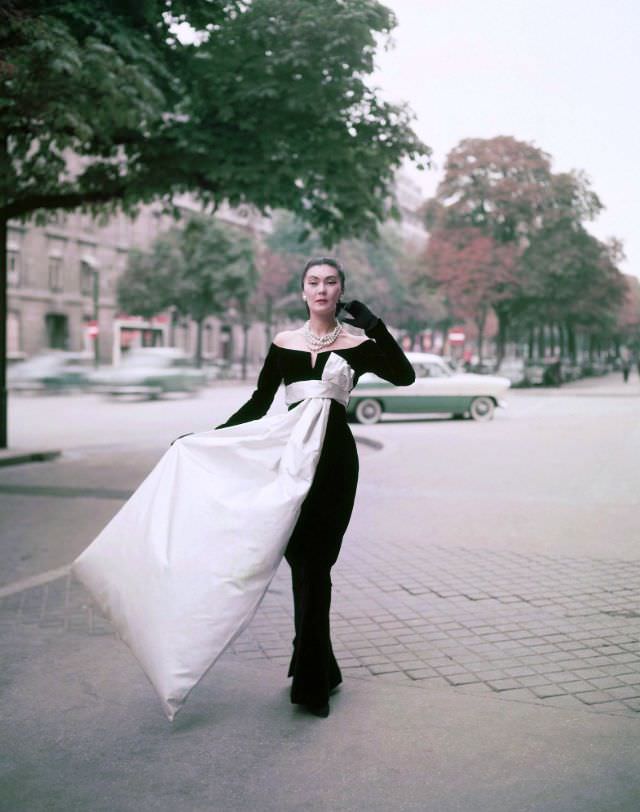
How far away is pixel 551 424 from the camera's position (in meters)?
21.4

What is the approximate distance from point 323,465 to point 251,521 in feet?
1.45

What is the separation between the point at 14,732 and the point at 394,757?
1.55 metres

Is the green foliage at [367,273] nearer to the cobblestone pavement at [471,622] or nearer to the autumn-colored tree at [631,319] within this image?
the autumn-colored tree at [631,319]

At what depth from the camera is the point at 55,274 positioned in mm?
49312

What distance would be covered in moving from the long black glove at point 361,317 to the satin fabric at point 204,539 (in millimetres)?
175

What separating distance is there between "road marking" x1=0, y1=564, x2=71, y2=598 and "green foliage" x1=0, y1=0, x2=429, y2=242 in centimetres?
458

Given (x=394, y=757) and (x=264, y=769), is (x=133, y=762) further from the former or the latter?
(x=394, y=757)

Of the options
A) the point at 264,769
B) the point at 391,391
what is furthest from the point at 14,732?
the point at 391,391

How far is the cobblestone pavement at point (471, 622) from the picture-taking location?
14.3 ft

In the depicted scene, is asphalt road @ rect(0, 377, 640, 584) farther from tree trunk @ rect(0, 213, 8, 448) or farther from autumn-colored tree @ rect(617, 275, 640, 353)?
autumn-colored tree @ rect(617, 275, 640, 353)

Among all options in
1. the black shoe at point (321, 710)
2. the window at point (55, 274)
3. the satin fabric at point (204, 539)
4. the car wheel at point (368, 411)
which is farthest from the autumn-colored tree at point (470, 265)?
the black shoe at point (321, 710)

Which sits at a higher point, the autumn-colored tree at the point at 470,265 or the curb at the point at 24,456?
the autumn-colored tree at the point at 470,265

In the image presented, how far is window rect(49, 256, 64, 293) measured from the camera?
48.9 metres

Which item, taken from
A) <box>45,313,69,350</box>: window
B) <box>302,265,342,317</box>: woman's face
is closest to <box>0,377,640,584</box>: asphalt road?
<box>302,265,342,317</box>: woman's face
